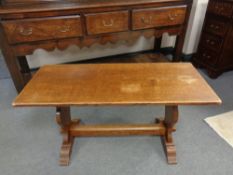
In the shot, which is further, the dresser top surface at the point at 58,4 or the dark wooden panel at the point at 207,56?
the dark wooden panel at the point at 207,56

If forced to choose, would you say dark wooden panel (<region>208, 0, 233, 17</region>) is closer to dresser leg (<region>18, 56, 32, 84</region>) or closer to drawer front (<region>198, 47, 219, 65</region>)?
drawer front (<region>198, 47, 219, 65</region>)

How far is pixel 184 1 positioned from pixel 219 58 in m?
0.78

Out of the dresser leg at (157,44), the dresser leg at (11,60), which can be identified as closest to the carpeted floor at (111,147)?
the dresser leg at (11,60)

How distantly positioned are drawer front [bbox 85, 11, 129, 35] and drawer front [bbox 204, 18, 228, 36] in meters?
1.04

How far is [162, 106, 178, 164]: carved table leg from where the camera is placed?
1.27m

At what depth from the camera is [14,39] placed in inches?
58.9

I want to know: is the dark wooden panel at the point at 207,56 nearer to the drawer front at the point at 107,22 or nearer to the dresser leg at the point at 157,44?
the dresser leg at the point at 157,44

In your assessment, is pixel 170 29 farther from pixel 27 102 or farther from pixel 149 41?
pixel 27 102

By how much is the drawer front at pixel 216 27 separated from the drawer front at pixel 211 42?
59 millimetres

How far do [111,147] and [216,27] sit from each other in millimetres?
1695

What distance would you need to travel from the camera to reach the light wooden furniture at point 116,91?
0.99 m

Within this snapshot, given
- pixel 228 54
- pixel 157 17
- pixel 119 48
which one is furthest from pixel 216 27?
pixel 119 48

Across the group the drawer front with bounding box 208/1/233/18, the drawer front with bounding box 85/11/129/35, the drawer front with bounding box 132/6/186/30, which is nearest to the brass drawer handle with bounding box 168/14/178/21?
the drawer front with bounding box 132/6/186/30

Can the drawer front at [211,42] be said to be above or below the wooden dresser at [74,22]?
below
